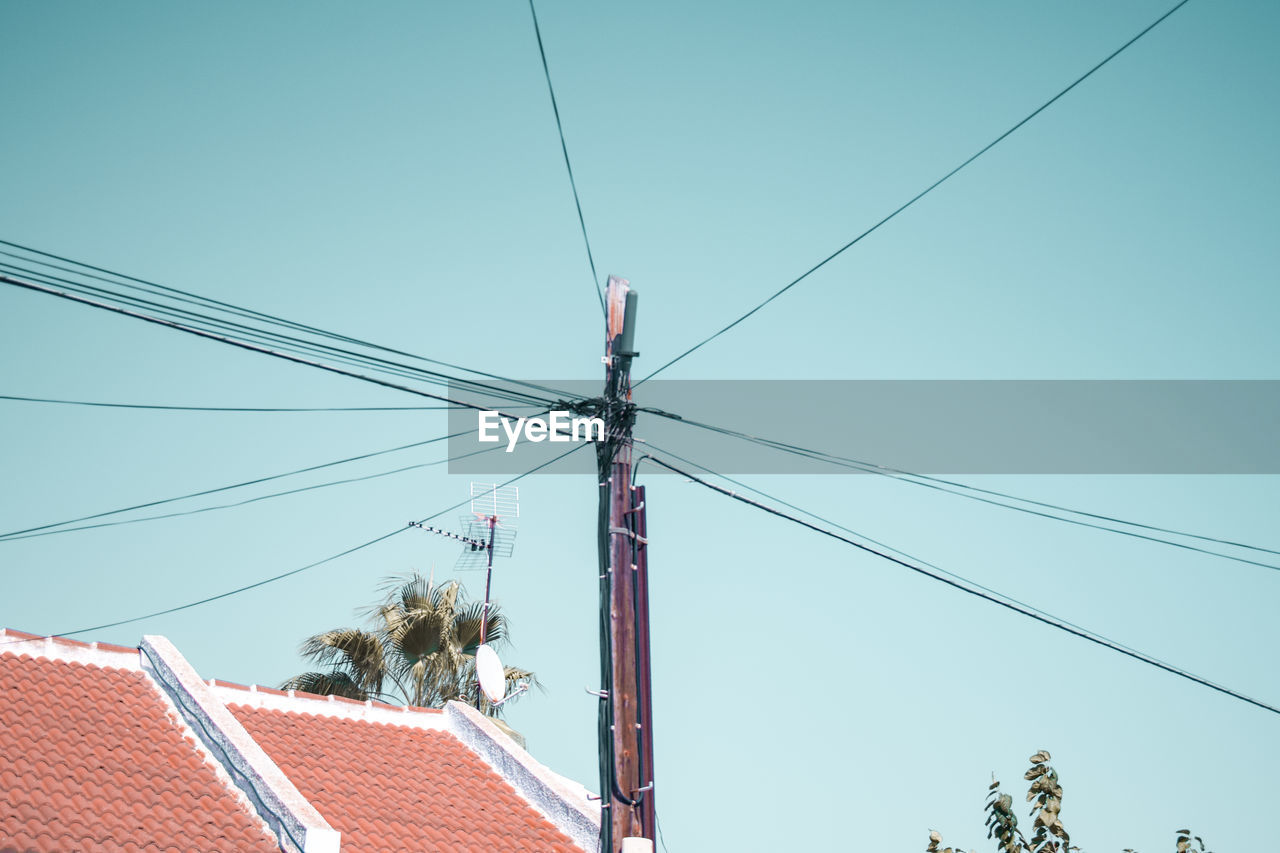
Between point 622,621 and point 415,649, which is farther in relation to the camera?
point 415,649

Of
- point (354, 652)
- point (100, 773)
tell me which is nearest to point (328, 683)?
point (354, 652)

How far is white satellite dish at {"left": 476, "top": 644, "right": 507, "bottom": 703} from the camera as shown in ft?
57.2

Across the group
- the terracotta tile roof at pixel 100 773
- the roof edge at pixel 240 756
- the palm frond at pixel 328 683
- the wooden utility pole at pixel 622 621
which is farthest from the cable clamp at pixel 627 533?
the palm frond at pixel 328 683

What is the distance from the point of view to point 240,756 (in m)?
13.9

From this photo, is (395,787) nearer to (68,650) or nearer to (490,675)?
(490,675)

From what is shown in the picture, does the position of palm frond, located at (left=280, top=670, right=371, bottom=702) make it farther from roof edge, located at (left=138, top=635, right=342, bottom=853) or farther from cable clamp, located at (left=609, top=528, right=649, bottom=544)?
cable clamp, located at (left=609, top=528, right=649, bottom=544)

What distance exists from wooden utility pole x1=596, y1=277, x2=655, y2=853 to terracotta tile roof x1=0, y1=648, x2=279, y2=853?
15.2 feet

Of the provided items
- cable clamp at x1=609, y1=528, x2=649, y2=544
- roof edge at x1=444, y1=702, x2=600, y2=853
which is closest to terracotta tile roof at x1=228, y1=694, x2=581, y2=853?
roof edge at x1=444, y1=702, x2=600, y2=853

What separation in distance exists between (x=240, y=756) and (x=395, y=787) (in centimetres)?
230

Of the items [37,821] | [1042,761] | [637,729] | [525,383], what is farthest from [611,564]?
[37,821]

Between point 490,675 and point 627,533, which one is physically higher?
point 627,533

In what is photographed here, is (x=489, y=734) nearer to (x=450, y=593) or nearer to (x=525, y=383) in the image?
(x=525, y=383)

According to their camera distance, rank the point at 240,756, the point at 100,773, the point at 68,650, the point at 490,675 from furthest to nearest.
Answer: the point at 490,675
the point at 68,650
the point at 240,756
the point at 100,773

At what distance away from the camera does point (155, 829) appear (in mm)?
12688
